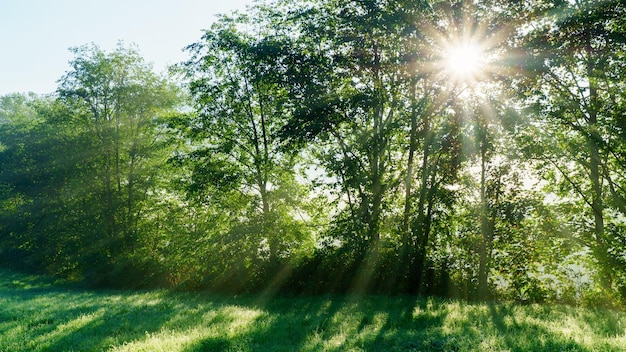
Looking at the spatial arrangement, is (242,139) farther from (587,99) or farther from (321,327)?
(587,99)

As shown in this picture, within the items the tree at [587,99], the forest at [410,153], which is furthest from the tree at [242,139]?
the tree at [587,99]

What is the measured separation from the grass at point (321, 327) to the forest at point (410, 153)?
3344mm

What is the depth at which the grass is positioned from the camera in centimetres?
866

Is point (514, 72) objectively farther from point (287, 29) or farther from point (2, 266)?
point (2, 266)

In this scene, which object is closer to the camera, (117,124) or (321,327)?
(321,327)

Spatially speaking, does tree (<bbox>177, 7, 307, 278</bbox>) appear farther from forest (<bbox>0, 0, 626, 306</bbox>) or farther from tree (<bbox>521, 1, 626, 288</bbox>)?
tree (<bbox>521, 1, 626, 288</bbox>)

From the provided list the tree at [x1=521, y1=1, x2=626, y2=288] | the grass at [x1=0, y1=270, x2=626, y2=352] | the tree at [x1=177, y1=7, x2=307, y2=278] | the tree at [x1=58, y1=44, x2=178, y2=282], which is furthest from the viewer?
the tree at [x1=58, y1=44, x2=178, y2=282]

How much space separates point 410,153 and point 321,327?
10.3m

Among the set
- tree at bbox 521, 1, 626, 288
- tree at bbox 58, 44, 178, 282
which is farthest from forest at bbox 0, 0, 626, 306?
tree at bbox 58, 44, 178, 282

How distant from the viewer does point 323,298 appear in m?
17.0

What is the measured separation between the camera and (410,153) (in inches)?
737

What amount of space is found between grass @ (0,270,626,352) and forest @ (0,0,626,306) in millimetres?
3344

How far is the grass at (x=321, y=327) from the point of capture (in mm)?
8656

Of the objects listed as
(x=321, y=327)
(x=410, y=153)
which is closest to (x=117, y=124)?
(x=410, y=153)
